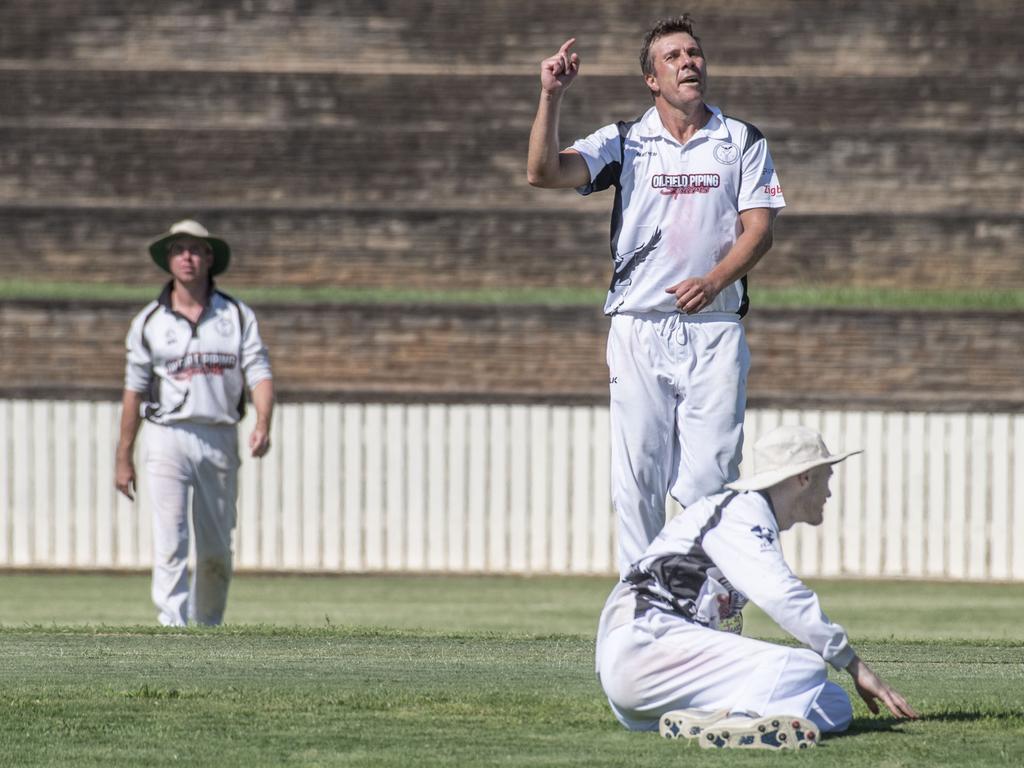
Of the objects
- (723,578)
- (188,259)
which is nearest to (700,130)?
(723,578)

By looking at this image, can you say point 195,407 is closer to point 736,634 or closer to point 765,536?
point 736,634

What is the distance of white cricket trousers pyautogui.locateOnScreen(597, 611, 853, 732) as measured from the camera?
519 cm

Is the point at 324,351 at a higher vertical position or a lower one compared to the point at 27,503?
higher

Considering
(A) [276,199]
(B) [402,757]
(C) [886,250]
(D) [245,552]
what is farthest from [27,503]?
(B) [402,757]

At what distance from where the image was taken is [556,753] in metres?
4.95

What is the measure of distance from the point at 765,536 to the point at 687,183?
5.97 ft

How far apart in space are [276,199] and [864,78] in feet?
22.5

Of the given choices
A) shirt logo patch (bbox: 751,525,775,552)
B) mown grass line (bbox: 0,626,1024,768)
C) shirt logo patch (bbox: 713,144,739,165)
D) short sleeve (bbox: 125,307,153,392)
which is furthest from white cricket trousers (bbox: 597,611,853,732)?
short sleeve (bbox: 125,307,153,392)

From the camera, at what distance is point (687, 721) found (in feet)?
17.0

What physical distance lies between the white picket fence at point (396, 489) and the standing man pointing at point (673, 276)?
9117 mm

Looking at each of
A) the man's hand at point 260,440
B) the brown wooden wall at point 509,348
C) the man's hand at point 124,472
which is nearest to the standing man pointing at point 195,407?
the man's hand at point 260,440

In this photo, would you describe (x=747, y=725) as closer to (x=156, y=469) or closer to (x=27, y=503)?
(x=156, y=469)

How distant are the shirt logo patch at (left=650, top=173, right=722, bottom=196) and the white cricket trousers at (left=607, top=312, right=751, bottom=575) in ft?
1.41

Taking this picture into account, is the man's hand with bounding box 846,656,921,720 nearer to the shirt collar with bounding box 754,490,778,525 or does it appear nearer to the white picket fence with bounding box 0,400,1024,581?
the shirt collar with bounding box 754,490,778,525
